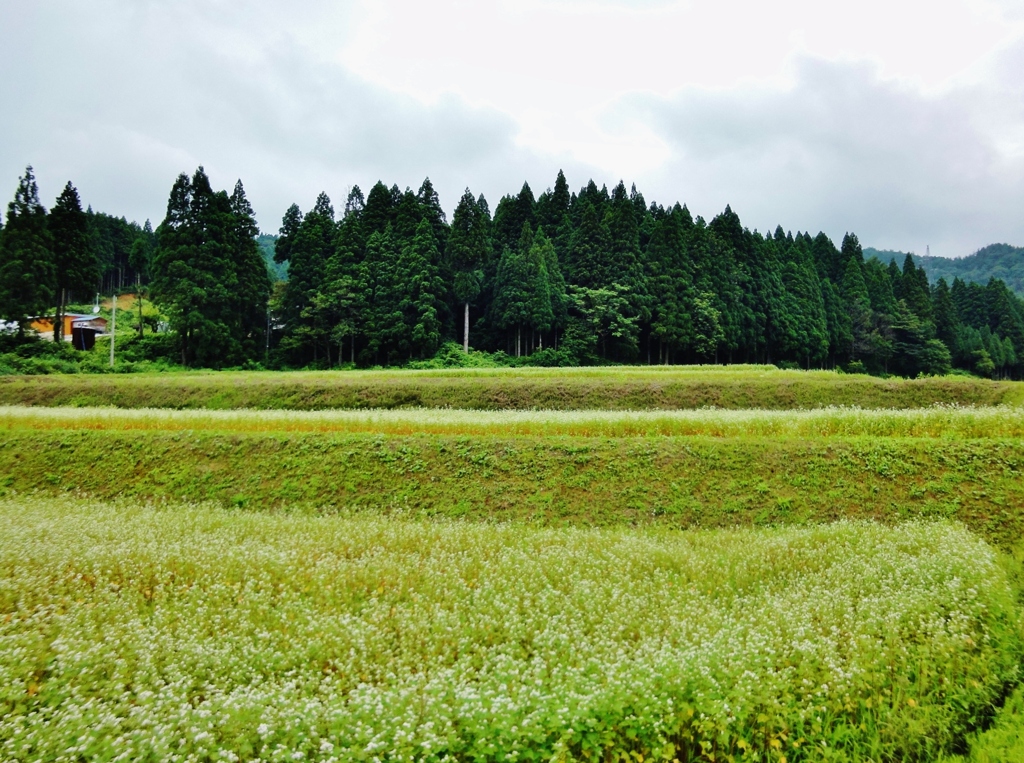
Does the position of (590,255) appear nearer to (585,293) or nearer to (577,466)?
(585,293)

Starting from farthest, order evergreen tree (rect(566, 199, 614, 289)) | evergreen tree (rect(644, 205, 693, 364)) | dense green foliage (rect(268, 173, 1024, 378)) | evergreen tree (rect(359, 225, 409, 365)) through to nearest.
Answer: evergreen tree (rect(566, 199, 614, 289)) < evergreen tree (rect(644, 205, 693, 364)) < dense green foliage (rect(268, 173, 1024, 378)) < evergreen tree (rect(359, 225, 409, 365))

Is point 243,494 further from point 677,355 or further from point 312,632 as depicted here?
point 677,355

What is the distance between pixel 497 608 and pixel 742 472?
20.1 feet

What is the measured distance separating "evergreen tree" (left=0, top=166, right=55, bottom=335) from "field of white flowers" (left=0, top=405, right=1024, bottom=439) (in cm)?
2991

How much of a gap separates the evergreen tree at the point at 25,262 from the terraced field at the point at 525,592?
3367cm

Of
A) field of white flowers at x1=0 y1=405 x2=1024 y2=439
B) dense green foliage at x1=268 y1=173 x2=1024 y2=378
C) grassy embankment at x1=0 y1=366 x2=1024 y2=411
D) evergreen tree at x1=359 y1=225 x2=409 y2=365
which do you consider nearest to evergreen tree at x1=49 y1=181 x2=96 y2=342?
dense green foliage at x1=268 y1=173 x2=1024 y2=378

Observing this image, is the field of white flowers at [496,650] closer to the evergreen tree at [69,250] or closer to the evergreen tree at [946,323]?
the evergreen tree at [69,250]

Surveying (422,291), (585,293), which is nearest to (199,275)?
(422,291)

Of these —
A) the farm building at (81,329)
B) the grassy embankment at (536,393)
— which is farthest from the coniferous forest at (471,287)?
the grassy embankment at (536,393)

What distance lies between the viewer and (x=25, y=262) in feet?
123

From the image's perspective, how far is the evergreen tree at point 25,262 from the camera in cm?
3681

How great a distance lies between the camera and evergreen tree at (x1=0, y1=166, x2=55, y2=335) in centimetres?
3681

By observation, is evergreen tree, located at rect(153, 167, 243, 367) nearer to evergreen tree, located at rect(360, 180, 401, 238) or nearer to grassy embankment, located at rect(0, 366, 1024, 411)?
evergreen tree, located at rect(360, 180, 401, 238)

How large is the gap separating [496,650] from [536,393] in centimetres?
1351
